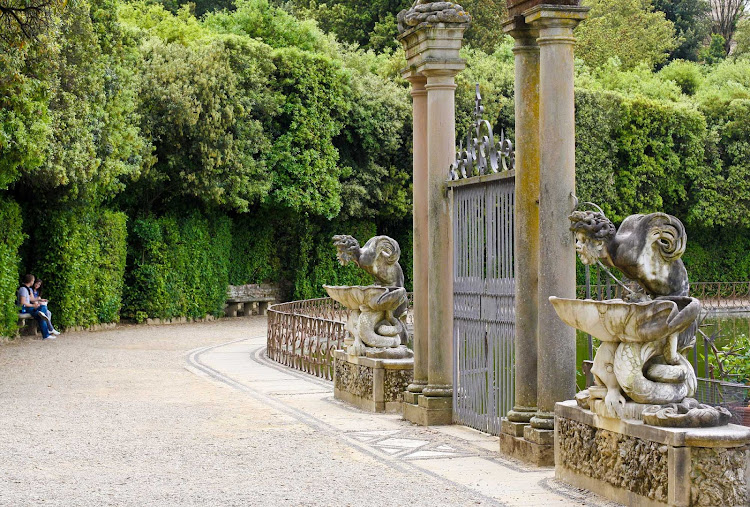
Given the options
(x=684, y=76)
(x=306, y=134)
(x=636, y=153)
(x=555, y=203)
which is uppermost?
(x=684, y=76)

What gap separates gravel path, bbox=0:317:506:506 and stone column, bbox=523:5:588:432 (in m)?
1.25

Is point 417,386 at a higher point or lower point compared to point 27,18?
lower

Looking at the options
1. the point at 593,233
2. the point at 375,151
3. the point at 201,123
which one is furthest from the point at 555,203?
the point at 375,151

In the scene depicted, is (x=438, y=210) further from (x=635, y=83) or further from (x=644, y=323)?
(x=635, y=83)

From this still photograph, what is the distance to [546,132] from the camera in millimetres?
7805

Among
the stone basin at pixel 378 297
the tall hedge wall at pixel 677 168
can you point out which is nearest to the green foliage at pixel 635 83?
the tall hedge wall at pixel 677 168

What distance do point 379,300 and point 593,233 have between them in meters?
4.81

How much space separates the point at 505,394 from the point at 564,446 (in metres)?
2.15

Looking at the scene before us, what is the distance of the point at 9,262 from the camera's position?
68.6 feet

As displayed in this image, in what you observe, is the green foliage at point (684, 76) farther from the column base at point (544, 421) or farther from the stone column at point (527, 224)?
the column base at point (544, 421)

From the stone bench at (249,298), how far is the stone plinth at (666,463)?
2376cm

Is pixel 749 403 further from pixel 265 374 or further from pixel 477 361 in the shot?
pixel 265 374

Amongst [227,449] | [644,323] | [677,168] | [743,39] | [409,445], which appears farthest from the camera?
[743,39]

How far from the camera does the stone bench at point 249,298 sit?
29969mm
